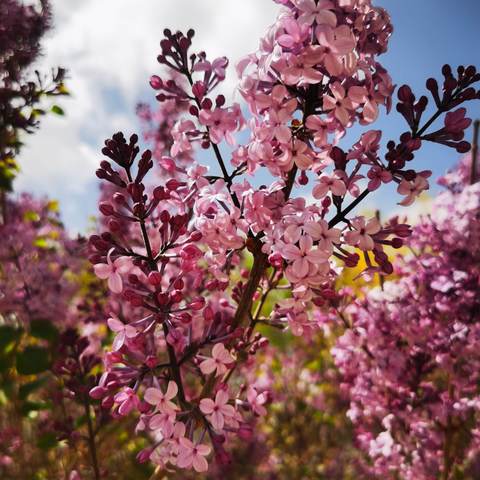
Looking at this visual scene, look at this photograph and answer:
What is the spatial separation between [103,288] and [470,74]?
2008 mm

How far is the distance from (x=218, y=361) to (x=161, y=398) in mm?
123

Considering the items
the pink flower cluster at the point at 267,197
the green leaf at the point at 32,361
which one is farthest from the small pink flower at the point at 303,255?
the green leaf at the point at 32,361

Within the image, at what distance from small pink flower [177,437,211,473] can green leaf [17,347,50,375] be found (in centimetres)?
100

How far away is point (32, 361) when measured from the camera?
5.81 feet

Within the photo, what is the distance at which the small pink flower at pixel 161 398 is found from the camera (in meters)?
0.91

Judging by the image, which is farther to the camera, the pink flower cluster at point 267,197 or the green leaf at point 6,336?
the green leaf at point 6,336

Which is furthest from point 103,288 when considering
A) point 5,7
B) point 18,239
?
point 5,7

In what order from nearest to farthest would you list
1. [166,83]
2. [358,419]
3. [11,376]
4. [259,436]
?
[166,83] < [358,419] < [11,376] < [259,436]

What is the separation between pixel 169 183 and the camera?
0.98 meters

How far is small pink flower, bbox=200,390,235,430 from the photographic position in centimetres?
95

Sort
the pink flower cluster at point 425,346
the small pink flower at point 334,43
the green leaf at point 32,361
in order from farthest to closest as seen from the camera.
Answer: the green leaf at point 32,361
the pink flower cluster at point 425,346
the small pink flower at point 334,43

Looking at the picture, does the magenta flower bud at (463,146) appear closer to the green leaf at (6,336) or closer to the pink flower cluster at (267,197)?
the pink flower cluster at (267,197)

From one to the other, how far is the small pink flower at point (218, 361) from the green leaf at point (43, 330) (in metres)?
1.32

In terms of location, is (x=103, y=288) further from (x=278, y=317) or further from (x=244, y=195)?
(x=244, y=195)
